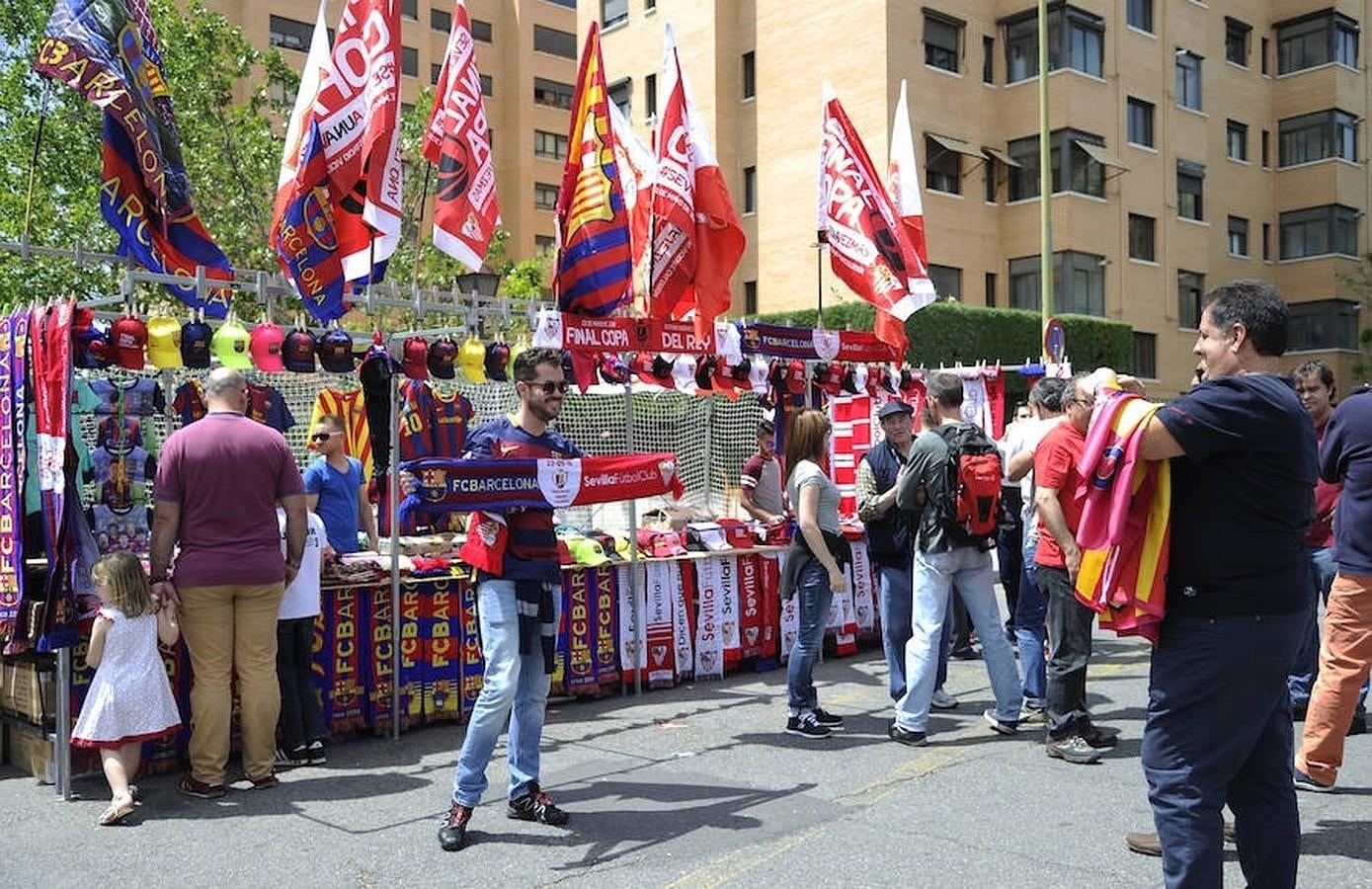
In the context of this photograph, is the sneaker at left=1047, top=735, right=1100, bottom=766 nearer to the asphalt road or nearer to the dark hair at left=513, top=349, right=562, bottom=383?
the asphalt road

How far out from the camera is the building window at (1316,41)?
121 feet

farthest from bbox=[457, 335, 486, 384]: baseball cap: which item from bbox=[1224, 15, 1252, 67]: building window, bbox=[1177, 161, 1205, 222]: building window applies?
bbox=[1224, 15, 1252, 67]: building window

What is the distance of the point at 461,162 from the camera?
768cm

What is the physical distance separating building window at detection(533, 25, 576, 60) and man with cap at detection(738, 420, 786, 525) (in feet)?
155

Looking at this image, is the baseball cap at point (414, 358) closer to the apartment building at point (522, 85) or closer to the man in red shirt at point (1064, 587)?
the man in red shirt at point (1064, 587)

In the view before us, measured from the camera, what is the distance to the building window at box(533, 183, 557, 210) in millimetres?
52312

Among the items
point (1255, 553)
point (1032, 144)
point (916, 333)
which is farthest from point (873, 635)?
point (1032, 144)

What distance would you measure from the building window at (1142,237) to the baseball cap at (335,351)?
29.5 metres

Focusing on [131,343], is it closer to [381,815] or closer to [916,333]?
[381,815]

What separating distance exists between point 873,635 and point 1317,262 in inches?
1349

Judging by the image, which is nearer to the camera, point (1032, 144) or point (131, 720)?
point (131, 720)

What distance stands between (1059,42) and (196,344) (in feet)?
93.7

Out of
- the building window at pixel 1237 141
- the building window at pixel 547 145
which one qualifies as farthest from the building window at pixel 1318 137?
the building window at pixel 547 145

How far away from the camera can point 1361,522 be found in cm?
557
